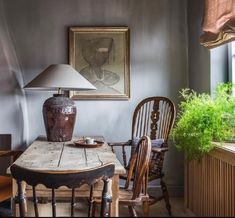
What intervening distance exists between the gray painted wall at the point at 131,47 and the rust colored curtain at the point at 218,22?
0.86 meters

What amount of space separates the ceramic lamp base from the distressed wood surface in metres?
0.18

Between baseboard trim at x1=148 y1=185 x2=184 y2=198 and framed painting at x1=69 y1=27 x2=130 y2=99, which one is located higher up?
framed painting at x1=69 y1=27 x2=130 y2=99

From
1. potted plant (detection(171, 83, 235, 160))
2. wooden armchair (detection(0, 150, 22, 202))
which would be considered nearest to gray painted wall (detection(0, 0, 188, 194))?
wooden armchair (detection(0, 150, 22, 202))

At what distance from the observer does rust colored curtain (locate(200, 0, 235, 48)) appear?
2.50 metres

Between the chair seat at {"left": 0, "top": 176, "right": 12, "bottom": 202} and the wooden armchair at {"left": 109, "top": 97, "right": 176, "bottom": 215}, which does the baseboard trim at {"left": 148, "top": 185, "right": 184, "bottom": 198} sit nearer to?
the wooden armchair at {"left": 109, "top": 97, "right": 176, "bottom": 215}

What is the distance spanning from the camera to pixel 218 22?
2.66m

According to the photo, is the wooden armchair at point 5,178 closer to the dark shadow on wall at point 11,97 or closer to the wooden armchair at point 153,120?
the dark shadow on wall at point 11,97

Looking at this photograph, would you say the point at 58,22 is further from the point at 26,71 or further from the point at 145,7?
the point at 145,7

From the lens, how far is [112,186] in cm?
197

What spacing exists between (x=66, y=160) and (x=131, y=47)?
77.2 inches

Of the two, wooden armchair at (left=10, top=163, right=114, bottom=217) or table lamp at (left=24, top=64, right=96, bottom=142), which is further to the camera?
table lamp at (left=24, top=64, right=96, bottom=142)

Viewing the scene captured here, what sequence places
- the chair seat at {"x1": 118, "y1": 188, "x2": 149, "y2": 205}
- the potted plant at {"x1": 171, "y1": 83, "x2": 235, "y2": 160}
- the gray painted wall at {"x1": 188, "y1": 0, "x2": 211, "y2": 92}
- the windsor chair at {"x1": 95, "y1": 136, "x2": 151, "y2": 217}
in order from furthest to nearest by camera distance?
1. the gray painted wall at {"x1": 188, "y1": 0, "x2": 211, "y2": 92}
2. the potted plant at {"x1": 171, "y1": 83, "x2": 235, "y2": 160}
3. the chair seat at {"x1": 118, "y1": 188, "x2": 149, "y2": 205}
4. the windsor chair at {"x1": 95, "y1": 136, "x2": 151, "y2": 217}

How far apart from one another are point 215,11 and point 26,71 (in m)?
2.02

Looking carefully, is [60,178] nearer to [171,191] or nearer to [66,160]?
[66,160]
